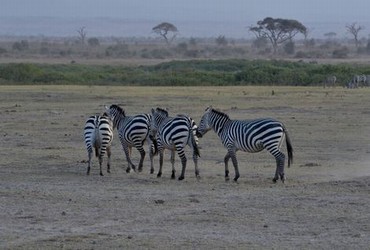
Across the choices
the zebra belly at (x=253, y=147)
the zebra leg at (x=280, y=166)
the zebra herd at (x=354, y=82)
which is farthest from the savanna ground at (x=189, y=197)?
the zebra herd at (x=354, y=82)

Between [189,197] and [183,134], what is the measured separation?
2390 mm

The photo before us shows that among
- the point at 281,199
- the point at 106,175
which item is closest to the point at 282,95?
A: the point at 106,175

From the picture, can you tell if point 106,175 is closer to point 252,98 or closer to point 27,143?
point 27,143

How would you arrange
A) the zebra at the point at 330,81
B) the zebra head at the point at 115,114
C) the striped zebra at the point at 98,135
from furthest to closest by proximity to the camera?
the zebra at the point at 330,81 → the zebra head at the point at 115,114 → the striped zebra at the point at 98,135

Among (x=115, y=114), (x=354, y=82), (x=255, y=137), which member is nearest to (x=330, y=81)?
Result: (x=354, y=82)

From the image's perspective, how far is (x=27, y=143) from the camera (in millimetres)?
22625

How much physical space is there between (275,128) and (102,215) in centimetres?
425

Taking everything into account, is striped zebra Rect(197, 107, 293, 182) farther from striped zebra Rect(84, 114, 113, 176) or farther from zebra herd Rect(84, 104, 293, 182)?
striped zebra Rect(84, 114, 113, 176)

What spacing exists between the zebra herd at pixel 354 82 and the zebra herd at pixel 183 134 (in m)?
30.4

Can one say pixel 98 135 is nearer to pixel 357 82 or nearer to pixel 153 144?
pixel 153 144

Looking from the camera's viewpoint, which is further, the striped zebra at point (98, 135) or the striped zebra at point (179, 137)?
the striped zebra at point (98, 135)

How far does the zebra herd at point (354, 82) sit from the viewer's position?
47597 millimetres

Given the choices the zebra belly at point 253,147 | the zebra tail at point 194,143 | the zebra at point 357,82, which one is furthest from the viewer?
the zebra at point 357,82

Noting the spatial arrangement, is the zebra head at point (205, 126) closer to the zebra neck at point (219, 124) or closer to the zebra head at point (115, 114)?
the zebra neck at point (219, 124)
